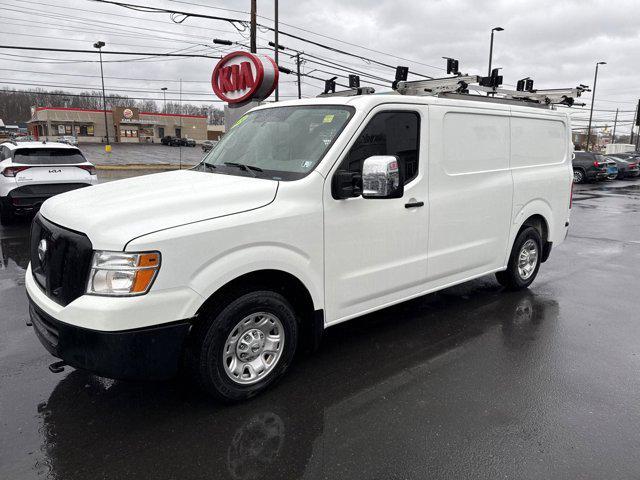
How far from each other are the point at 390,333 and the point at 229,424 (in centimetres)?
197

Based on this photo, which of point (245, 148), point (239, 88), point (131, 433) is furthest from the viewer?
point (239, 88)

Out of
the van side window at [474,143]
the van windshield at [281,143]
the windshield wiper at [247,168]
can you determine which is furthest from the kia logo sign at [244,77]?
the windshield wiper at [247,168]

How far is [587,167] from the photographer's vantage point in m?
25.3

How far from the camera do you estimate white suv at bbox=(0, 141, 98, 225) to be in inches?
365

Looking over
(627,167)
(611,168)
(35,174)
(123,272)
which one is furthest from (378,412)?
(627,167)

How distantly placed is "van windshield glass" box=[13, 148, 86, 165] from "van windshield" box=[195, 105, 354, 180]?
23.0 feet

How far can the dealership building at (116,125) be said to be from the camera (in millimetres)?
73750

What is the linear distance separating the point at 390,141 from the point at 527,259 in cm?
292

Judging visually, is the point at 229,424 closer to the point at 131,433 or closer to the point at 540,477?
the point at 131,433

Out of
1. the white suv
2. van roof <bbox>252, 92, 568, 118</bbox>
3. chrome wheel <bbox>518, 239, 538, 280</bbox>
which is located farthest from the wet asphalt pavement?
the white suv

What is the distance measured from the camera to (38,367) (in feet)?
12.5

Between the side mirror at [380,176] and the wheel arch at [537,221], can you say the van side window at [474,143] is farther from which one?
the side mirror at [380,176]

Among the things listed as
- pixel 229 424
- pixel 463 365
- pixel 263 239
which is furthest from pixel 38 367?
pixel 463 365

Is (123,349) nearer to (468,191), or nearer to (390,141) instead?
(390,141)
